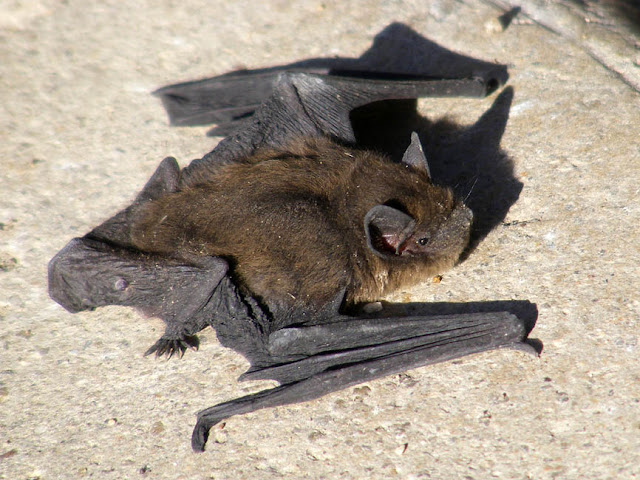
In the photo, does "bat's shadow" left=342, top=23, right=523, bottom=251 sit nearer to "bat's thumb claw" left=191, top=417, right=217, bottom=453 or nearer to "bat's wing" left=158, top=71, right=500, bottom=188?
"bat's wing" left=158, top=71, right=500, bottom=188

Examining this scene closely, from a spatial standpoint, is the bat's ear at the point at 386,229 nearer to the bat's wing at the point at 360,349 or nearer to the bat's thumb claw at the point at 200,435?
the bat's wing at the point at 360,349

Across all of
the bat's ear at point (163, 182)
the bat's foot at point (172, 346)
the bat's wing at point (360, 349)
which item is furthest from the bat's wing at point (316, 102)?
the bat's wing at point (360, 349)

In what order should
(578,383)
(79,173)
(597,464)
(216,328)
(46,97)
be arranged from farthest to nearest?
(46,97) → (79,173) → (216,328) → (578,383) → (597,464)

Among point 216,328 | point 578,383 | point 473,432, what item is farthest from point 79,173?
point 578,383

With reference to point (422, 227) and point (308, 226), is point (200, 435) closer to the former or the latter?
point (308, 226)

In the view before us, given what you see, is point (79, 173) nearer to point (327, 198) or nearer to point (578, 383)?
point (327, 198)

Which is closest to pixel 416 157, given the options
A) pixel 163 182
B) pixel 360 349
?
pixel 360 349

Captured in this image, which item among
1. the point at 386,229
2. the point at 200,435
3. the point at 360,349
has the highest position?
the point at 386,229
